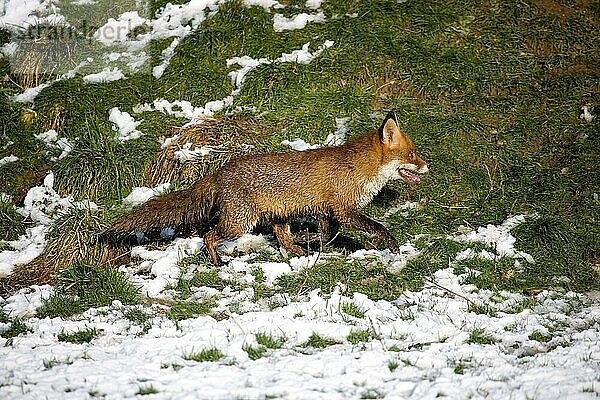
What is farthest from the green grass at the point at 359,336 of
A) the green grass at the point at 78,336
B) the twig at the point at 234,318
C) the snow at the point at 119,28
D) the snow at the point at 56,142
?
the snow at the point at 119,28

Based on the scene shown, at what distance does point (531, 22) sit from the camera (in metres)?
11.7

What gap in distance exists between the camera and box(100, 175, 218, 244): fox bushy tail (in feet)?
Answer: 26.7

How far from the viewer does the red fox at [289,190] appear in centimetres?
804

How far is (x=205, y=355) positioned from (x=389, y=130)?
3.71 metres

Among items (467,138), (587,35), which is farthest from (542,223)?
(587,35)

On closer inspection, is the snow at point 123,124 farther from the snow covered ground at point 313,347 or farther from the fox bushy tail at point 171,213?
the snow covered ground at point 313,347

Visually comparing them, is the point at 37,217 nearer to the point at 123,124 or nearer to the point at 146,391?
the point at 123,124

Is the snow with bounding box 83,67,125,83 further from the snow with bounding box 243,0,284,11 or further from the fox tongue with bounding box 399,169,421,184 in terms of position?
the fox tongue with bounding box 399,169,421,184

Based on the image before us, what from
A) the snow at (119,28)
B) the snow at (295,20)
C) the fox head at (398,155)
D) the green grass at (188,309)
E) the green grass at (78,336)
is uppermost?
the snow at (119,28)

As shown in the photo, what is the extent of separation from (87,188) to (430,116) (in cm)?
500

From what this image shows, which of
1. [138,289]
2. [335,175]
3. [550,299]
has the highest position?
[335,175]

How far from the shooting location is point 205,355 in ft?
18.5

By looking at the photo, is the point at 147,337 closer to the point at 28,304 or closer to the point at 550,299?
the point at 28,304

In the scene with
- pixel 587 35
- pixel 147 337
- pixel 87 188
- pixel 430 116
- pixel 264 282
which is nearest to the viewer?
pixel 147 337
